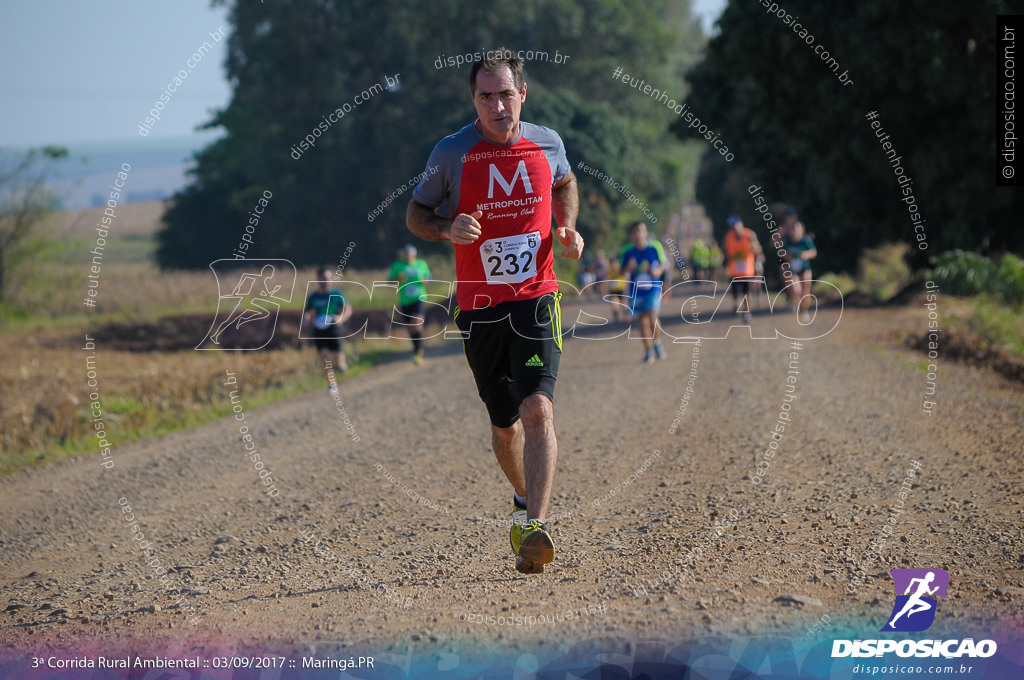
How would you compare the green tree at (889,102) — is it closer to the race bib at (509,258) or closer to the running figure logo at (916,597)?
the race bib at (509,258)

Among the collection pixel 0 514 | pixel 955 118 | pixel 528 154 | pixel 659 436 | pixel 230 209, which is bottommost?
pixel 0 514

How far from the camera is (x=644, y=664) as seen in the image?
3400 millimetres

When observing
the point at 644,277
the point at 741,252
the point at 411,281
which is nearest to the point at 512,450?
the point at 644,277

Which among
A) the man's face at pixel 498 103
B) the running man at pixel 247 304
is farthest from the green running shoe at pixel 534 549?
the running man at pixel 247 304

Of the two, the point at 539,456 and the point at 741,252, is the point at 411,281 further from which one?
the point at 539,456

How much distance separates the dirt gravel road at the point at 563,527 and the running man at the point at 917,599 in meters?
0.08

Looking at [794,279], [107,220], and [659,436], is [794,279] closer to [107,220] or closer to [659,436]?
[659,436]

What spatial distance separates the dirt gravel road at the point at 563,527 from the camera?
12.9ft

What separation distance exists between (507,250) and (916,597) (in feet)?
7.89

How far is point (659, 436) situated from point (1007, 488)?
3.01 metres

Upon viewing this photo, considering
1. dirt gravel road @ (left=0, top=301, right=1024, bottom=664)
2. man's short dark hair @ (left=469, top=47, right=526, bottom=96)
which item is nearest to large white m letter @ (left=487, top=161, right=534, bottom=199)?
man's short dark hair @ (left=469, top=47, right=526, bottom=96)

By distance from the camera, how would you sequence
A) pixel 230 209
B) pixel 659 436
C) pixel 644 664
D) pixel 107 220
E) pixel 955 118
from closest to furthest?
pixel 644 664 → pixel 659 436 → pixel 107 220 → pixel 955 118 → pixel 230 209

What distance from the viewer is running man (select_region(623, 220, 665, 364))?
13.1m

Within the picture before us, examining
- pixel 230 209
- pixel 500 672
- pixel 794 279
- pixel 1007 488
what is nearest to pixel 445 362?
pixel 794 279
